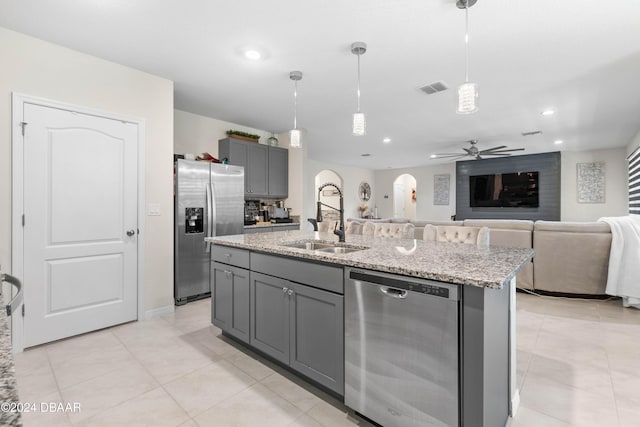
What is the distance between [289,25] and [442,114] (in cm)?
312

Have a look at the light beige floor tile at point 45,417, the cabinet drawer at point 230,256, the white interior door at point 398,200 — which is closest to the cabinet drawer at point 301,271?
the cabinet drawer at point 230,256

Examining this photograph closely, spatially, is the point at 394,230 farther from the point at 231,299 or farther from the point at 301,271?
the point at 231,299

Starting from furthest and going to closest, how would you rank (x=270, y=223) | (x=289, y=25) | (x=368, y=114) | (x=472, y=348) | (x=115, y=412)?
(x=270, y=223)
(x=368, y=114)
(x=289, y=25)
(x=115, y=412)
(x=472, y=348)

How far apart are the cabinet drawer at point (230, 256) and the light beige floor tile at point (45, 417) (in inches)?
50.9

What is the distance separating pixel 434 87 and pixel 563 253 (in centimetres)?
255

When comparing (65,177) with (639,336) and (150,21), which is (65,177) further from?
(639,336)

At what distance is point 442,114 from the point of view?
4809 millimetres

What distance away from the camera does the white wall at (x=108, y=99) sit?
8.30ft

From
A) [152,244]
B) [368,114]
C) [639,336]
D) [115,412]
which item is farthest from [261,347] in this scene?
[368,114]

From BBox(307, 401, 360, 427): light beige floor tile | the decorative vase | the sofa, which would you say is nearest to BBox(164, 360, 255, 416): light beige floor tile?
BBox(307, 401, 360, 427): light beige floor tile

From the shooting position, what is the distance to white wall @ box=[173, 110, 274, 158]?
14.7 feet

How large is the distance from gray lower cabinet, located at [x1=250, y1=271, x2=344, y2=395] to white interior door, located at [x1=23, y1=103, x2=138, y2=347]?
165 centimetres

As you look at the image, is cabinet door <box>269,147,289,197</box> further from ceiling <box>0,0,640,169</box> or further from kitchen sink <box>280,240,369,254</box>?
kitchen sink <box>280,240,369,254</box>

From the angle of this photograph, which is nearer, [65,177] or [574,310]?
[65,177]
